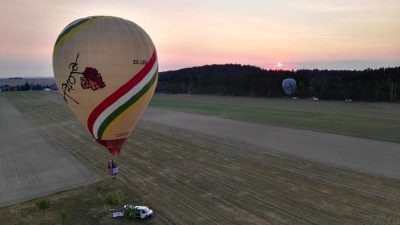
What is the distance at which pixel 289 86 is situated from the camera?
8494 centimetres

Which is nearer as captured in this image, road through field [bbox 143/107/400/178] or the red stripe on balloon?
the red stripe on balloon

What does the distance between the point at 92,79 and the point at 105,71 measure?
0.69 metres

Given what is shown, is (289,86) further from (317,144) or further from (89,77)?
(89,77)

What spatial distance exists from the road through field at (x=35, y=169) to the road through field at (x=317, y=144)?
569 inches

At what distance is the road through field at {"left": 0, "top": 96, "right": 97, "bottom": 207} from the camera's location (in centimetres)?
2044

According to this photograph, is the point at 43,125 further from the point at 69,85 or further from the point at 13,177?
the point at 69,85

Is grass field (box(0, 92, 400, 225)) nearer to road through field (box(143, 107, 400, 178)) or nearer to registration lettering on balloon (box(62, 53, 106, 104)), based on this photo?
road through field (box(143, 107, 400, 178))

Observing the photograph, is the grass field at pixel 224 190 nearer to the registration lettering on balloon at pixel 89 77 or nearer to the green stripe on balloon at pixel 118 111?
the green stripe on balloon at pixel 118 111

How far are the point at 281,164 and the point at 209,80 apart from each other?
290 ft

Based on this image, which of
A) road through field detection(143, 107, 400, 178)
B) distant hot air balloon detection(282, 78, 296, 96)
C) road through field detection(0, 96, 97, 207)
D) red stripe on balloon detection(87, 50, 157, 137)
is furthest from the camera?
distant hot air balloon detection(282, 78, 296, 96)

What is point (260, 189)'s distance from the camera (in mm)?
19859

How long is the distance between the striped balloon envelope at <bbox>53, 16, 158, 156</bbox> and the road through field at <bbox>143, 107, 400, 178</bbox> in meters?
14.5

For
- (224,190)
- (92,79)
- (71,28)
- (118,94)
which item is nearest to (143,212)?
(224,190)

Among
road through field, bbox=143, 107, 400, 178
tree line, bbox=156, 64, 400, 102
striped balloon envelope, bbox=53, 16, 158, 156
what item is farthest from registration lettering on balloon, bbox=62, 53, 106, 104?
tree line, bbox=156, 64, 400, 102
